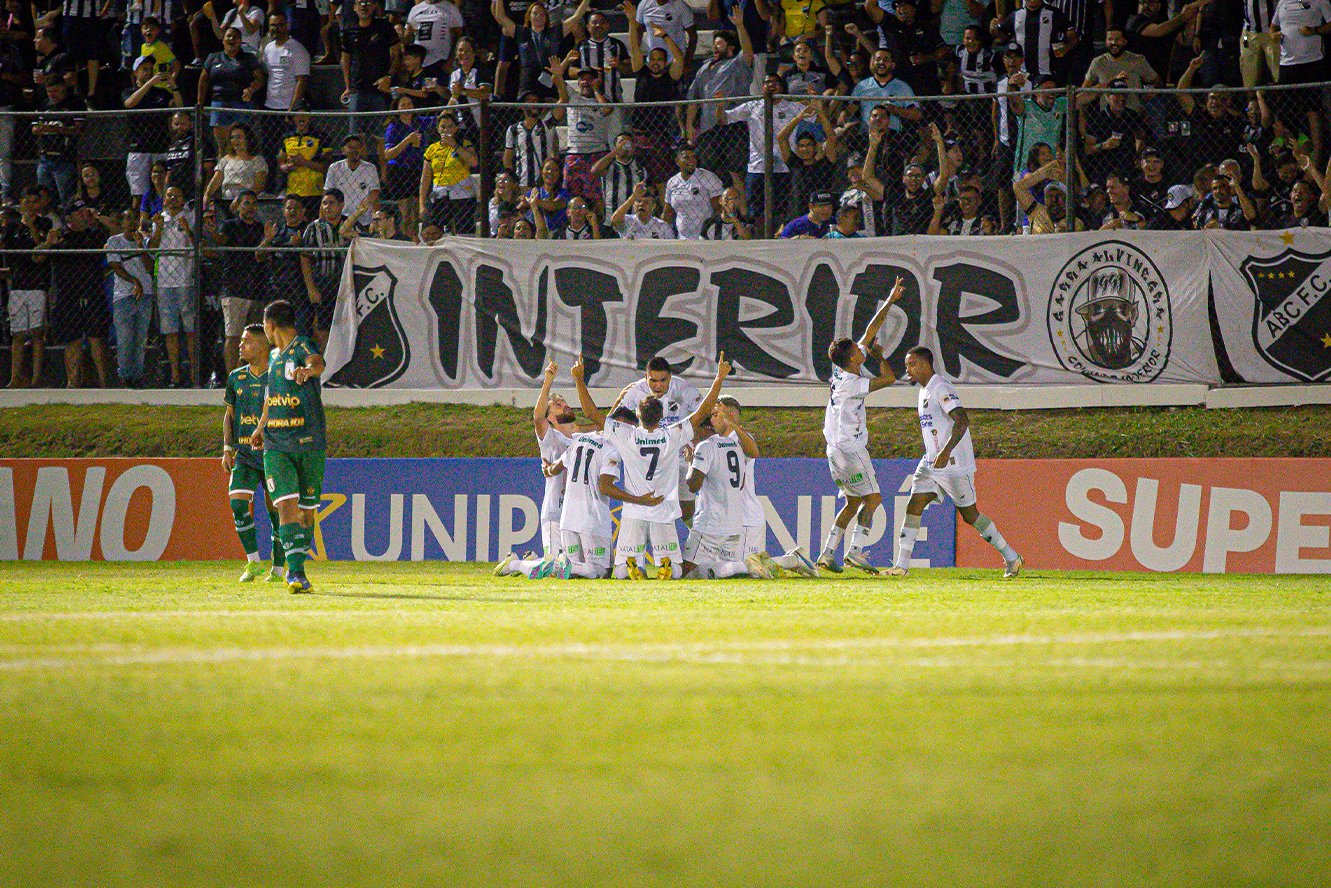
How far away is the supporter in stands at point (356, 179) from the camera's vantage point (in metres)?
17.4

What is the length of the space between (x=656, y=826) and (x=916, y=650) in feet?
11.8

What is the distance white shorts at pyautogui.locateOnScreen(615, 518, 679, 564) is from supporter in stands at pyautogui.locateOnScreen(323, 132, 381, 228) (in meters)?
5.93

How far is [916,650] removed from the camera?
6918mm

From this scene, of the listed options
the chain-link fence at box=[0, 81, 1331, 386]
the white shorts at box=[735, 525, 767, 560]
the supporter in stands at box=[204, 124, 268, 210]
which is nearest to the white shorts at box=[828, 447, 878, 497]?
the white shorts at box=[735, 525, 767, 560]

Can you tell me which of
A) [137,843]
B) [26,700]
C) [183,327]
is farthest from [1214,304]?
[137,843]

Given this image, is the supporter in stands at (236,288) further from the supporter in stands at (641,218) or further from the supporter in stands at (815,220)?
the supporter in stands at (815,220)

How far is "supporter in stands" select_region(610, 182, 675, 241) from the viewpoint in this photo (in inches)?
667

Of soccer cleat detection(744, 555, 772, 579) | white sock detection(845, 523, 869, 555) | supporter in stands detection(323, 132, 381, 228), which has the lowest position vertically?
soccer cleat detection(744, 555, 772, 579)

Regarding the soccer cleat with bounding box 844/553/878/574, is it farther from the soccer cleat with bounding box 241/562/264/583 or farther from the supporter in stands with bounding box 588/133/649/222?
the soccer cleat with bounding box 241/562/264/583

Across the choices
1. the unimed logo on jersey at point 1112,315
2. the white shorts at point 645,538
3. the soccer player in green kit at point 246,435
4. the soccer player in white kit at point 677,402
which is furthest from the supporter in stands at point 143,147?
the unimed logo on jersey at point 1112,315

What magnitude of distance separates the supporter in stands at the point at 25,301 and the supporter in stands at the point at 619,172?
254 inches

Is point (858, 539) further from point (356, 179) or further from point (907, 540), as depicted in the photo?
point (356, 179)

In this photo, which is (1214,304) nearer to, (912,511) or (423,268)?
(912,511)

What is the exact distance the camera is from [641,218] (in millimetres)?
16938
